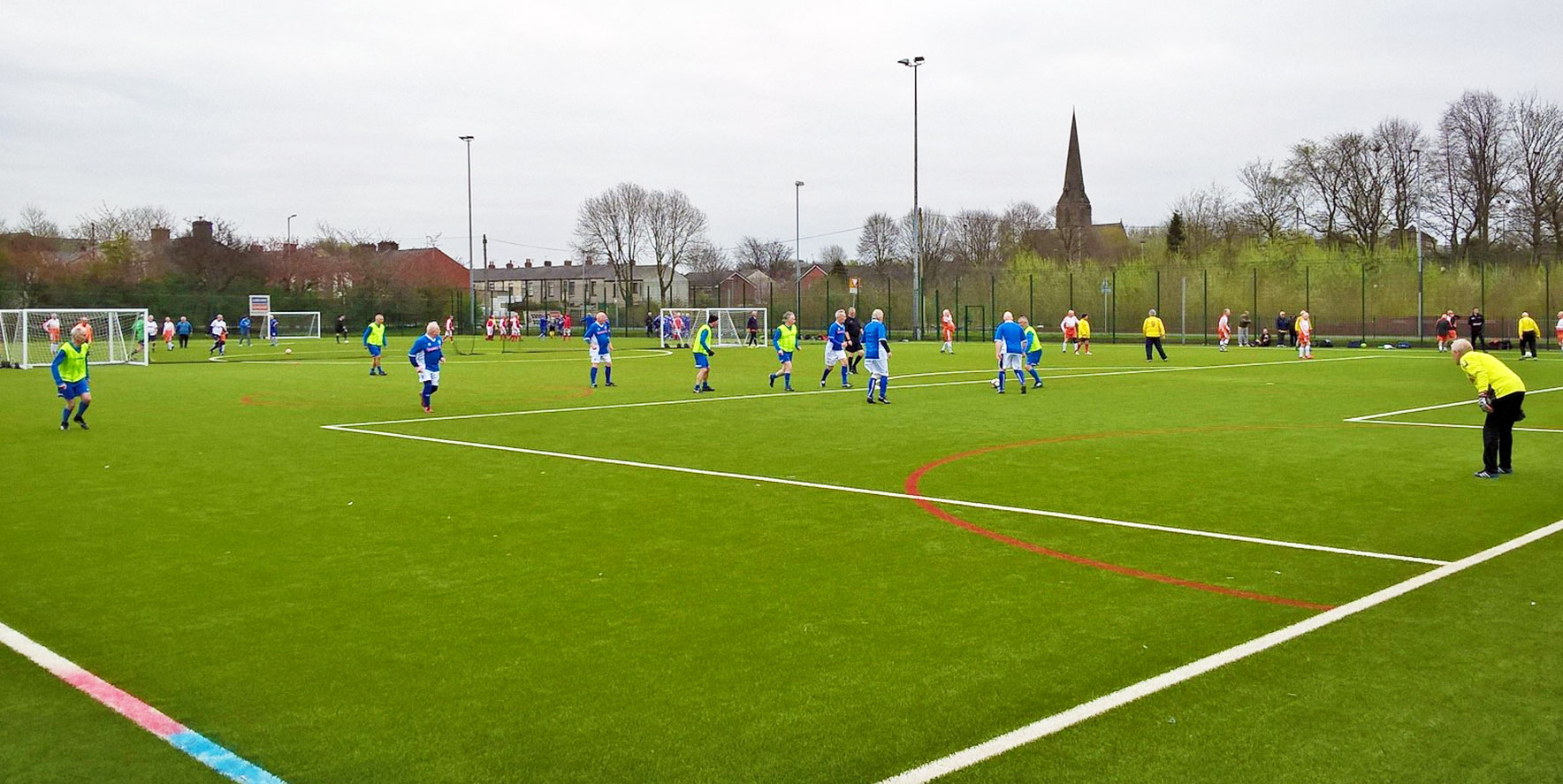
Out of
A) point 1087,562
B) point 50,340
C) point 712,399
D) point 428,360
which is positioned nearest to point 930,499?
point 1087,562

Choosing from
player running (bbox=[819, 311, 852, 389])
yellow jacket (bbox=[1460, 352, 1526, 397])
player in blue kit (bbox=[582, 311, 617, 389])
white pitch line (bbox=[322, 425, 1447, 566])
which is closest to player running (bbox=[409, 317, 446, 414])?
white pitch line (bbox=[322, 425, 1447, 566])

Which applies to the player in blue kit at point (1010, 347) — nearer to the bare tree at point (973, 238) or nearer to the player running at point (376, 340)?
the player running at point (376, 340)

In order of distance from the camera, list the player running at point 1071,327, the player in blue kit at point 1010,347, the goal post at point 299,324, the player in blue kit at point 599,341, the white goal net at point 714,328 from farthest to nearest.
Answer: the goal post at point 299,324 < the white goal net at point 714,328 < the player running at point 1071,327 < the player in blue kit at point 599,341 < the player in blue kit at point 1010,347

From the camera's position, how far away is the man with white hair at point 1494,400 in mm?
12328

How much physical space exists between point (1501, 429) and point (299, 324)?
7479cm

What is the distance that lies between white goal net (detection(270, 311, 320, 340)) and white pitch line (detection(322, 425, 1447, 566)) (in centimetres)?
6154

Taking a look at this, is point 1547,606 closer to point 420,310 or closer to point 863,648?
point 863,648

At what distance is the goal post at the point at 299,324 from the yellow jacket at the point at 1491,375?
71199 millimetres

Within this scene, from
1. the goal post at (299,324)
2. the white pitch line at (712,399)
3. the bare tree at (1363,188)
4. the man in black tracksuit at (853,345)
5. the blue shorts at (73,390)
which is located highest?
the bare tree at (1363,188)

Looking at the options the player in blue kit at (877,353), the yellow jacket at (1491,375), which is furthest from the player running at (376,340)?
the yellow jacket at (1491,375)

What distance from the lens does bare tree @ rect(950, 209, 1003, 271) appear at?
349ft

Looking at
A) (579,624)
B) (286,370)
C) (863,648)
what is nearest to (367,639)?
(579,624)

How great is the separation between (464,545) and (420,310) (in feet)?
254

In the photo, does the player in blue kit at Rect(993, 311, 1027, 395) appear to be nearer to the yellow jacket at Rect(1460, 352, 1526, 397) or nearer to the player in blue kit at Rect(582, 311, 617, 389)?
the player in blue kit at Rect(582, 311, 617, 389)
